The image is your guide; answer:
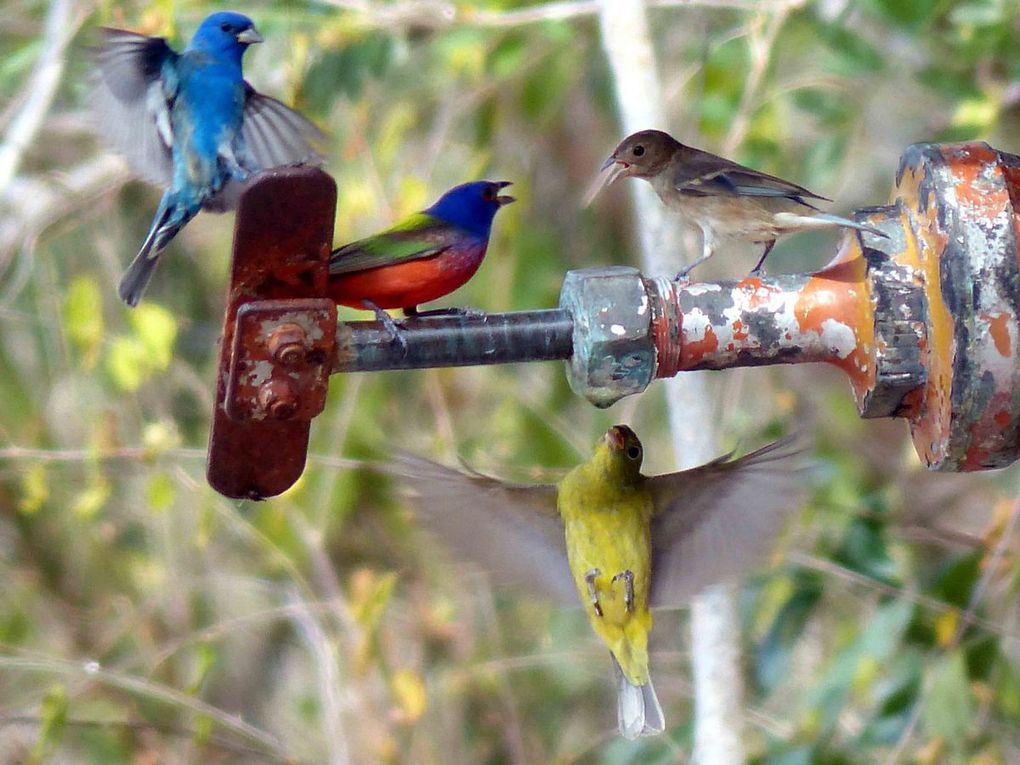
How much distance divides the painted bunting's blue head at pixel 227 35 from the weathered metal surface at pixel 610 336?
1780mm

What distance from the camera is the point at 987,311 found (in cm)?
194

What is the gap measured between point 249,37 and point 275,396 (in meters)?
1.88

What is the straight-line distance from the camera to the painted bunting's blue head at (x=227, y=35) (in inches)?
136

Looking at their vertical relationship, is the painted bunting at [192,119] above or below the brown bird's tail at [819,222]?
above

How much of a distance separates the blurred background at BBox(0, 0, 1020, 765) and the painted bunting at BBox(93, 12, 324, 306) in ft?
0.80

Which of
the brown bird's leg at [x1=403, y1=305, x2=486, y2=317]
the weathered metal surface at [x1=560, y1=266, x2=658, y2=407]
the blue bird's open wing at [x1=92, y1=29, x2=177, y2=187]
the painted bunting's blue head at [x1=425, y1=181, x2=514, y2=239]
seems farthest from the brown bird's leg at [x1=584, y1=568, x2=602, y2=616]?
the blue bird's open wing at [x1=92, y1=29, x2=177, y2=187]

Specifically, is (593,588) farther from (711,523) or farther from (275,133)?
(275,133)

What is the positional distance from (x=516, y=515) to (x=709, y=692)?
70 cm

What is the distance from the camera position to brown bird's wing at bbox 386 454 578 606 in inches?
117

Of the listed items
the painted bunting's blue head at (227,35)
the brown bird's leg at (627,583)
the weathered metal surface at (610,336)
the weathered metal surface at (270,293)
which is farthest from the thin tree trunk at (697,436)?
the weathered metal surface at (270,293)

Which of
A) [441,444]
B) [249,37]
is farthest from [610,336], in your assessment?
[441,444]

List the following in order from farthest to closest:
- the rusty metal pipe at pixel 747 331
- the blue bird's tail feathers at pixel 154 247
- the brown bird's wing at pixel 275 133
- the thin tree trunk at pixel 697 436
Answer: the thin tree trunk at pixel 697 436 < the brown bird's wing at pixel 275 133 < the blue bird's tail feathers at pixel 154 247 < the rusty metal pipe at pixel 747 331

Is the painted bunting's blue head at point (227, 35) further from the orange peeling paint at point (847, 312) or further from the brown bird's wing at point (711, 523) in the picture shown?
the orange peeling paint at point (847, 312)

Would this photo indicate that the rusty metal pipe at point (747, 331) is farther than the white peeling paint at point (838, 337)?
No
